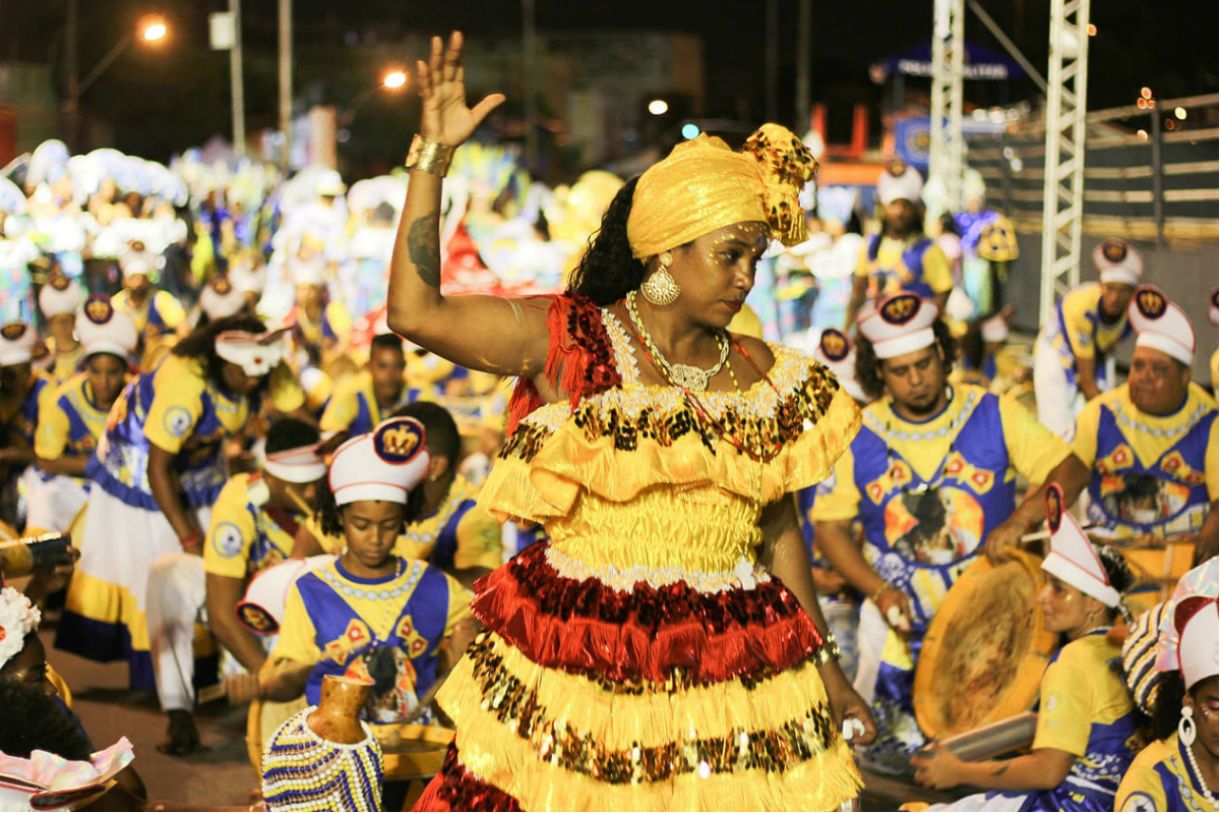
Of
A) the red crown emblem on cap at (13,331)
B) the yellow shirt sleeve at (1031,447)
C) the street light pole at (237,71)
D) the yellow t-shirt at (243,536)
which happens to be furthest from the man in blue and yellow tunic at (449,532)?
the street light pole at (237,71)

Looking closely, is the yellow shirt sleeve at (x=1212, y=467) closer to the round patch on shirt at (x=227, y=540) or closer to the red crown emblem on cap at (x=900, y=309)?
the red crown emblem on cap at (x=900, y=309)

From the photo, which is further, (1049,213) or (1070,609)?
(1049,213)

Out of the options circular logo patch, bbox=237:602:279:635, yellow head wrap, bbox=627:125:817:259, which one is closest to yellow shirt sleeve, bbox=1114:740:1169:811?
yellow head wrap, bbox=627:125:817:259

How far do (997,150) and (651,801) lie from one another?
25573 millimetres

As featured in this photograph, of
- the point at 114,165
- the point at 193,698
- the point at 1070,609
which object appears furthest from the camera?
the point at 114,165

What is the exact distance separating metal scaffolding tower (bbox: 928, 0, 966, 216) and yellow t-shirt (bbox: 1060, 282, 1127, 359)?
11.2 meters

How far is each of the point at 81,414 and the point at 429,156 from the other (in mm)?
6923

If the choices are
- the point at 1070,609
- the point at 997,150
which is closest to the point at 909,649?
the point at 1070,609

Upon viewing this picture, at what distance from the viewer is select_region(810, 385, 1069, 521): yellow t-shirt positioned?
704 cm

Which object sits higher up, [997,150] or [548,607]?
[997,150]

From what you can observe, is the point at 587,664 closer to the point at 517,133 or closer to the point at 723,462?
the point at 723,462

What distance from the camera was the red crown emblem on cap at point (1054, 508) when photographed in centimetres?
577

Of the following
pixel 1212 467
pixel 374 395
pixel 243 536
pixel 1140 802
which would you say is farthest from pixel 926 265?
pixel 1140 802

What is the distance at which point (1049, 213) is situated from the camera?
1622 cm
